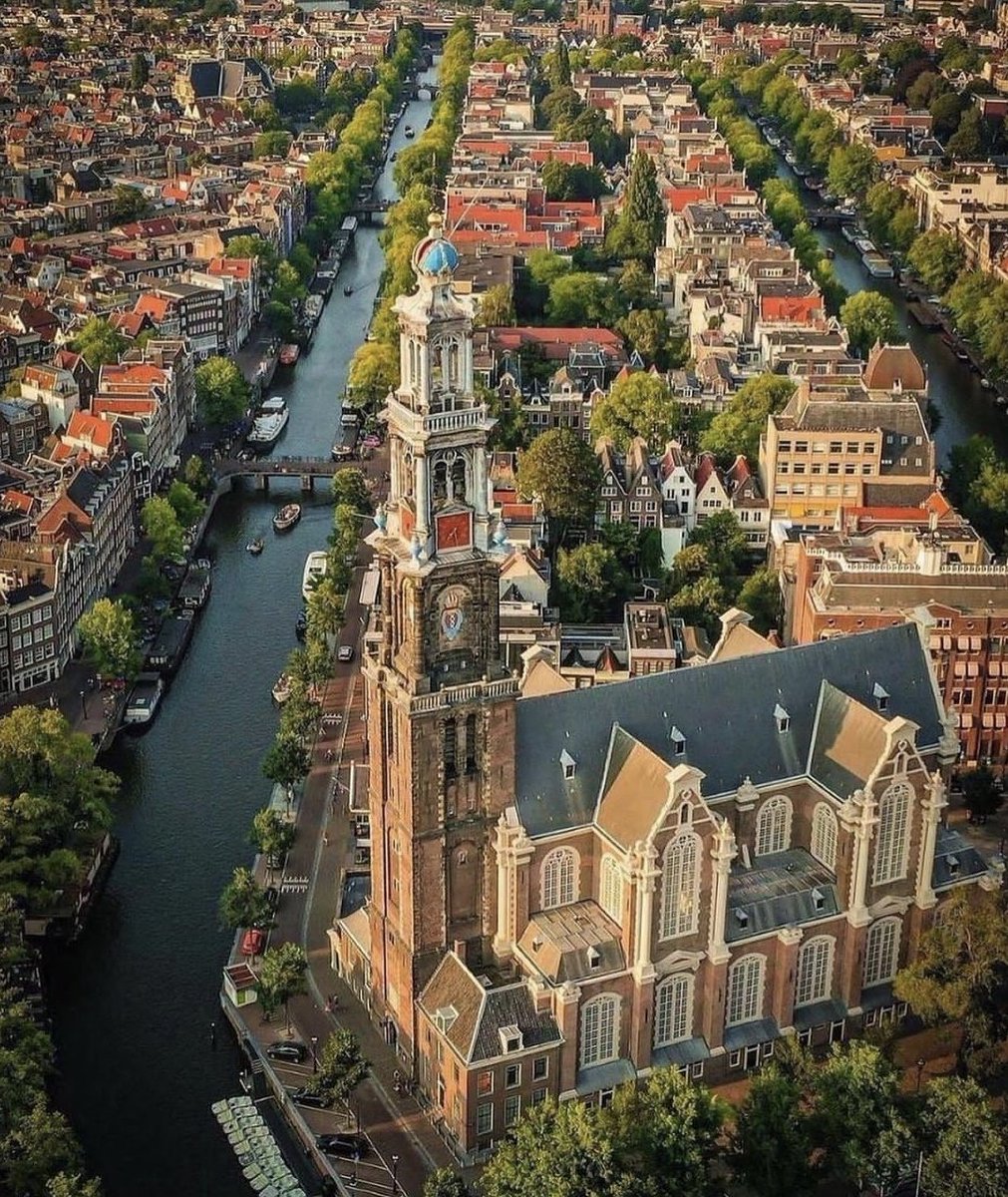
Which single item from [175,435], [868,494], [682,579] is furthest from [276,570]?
[868,494]

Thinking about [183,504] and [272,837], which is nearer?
[272,837]

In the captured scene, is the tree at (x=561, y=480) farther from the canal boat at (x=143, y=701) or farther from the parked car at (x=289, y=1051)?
the parked car at (x=289, y=1051)

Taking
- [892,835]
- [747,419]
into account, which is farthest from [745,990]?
[747,419]

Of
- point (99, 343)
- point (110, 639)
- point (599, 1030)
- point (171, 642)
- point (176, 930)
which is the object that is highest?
point (99, 343)

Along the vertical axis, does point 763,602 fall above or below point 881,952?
above

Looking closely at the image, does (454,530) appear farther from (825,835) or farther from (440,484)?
(825,835)

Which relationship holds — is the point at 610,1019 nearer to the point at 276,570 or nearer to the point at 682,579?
the point at 682,579

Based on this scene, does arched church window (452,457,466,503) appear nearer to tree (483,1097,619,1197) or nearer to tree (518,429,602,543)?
tree (483,1097,619,1197)

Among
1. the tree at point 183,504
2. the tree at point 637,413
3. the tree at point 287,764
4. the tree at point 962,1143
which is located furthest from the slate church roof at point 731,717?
the tree at point 183,504
